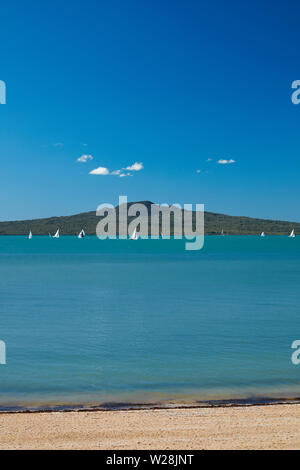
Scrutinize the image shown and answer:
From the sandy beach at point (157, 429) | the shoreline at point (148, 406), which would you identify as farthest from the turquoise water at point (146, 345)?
the sandy beach at point (157, 429)

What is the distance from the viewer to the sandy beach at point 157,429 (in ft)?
36.9

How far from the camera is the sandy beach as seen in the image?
11234 mm

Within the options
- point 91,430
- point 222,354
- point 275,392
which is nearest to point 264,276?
point 222,354

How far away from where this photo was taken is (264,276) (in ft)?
229

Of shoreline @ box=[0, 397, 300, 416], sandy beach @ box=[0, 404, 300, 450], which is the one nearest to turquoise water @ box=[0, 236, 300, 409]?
shoreline @ box=[0, 397, 300, 416]

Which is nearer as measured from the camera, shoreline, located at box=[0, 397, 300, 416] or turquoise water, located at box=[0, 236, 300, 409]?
shoreline, located at box=[0, 397, 300, 416]

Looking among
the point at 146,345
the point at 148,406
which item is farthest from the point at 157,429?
the point at 146,345

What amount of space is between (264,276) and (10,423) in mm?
60457

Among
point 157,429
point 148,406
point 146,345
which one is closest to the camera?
point 157,429

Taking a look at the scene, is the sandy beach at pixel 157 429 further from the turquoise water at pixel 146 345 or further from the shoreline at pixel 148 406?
the turquoise water at pixel 146 345

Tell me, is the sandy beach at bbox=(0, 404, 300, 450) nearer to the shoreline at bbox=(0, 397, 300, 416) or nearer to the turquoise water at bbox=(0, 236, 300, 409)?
the shoreline at bbox=(0, 397, 300, 416)

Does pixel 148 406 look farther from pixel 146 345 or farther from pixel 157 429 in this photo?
pixel 146 345

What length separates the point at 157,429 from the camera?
12.1m
